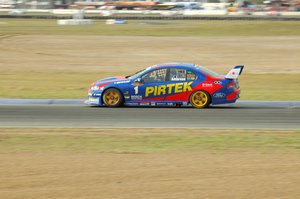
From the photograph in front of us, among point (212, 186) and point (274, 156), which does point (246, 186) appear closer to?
point (212, 186)

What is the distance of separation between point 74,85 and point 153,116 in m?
9.33

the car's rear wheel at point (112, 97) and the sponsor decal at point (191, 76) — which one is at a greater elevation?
the sponsor decal at point (191, 76)

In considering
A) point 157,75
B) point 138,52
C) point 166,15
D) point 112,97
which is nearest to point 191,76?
point 157,75

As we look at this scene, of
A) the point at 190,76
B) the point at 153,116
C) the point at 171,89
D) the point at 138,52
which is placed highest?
the point at 190,76

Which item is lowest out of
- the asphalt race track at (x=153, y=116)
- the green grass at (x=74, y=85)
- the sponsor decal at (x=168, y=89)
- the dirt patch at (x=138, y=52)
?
the dirt patch at (x=138, y=52)

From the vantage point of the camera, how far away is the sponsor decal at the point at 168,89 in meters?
19.2

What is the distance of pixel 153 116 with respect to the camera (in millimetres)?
17766

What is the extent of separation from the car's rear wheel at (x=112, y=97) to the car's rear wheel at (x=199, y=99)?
1902mm

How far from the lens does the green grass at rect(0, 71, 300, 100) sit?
2283 cm

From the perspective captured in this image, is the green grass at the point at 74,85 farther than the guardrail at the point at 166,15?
No

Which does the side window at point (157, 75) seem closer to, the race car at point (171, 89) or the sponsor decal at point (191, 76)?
the race car at point (171, 89)

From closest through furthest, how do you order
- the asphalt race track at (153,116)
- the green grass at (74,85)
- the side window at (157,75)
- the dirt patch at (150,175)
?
the dirt patch at (150,175), the asphalt race track at (153,116), the side window at (157,75), the green grass at (74,85)

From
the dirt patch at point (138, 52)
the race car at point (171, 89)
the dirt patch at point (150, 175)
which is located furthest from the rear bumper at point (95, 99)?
the dirt patch at point (138, 52)

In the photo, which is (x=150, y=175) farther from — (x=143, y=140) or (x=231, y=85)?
(x=231, y=85)
